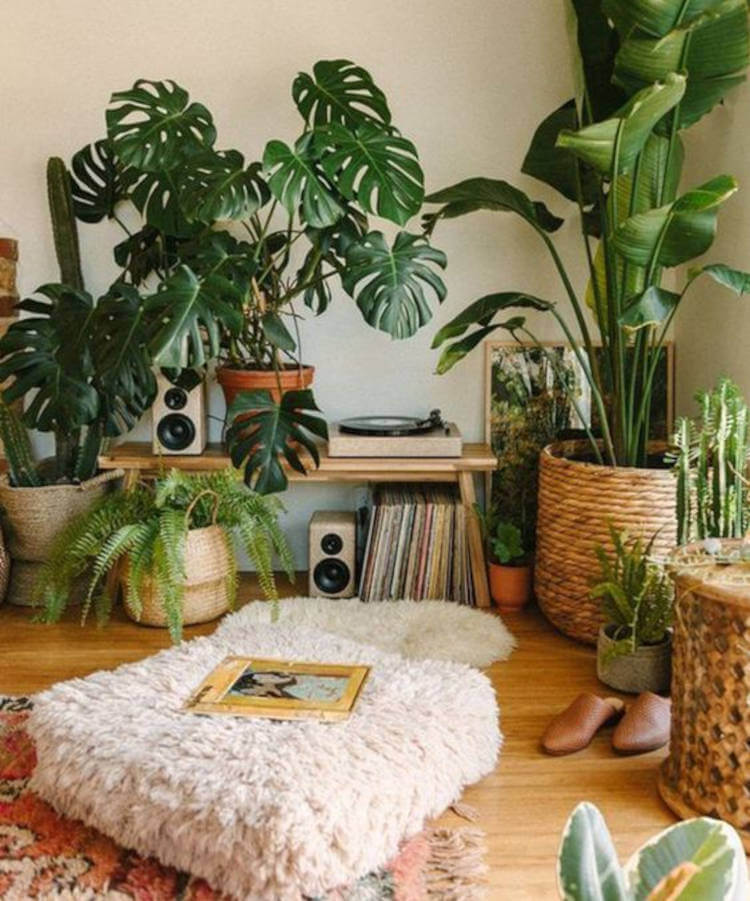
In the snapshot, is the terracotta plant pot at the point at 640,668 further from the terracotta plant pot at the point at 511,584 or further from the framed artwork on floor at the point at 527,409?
the framed artwork on floor at the point at 527,409

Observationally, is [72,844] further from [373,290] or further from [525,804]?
[373,290]

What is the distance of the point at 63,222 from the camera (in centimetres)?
277

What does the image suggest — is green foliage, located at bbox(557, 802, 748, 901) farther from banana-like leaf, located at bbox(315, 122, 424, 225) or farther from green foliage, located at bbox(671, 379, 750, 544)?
banana-like leaf, located at bbox(315, 122, 424, 225)

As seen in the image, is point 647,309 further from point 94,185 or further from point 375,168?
point 94,185

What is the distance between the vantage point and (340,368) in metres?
3.05

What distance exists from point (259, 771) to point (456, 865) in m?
0.36

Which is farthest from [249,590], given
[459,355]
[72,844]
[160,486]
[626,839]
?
[626,839]

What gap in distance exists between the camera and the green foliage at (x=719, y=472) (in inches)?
74.5

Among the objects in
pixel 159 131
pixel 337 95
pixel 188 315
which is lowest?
pixel 188 315

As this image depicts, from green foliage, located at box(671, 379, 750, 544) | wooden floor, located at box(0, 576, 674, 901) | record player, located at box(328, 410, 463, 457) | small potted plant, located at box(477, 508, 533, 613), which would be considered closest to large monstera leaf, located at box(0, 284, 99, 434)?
wooden floor, located at box(0, 576, 674, 901)

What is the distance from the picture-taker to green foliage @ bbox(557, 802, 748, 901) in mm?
480

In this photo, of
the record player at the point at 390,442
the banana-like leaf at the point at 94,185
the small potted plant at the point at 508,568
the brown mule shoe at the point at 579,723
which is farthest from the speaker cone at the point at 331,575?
the banana-like leaf at the point at 94,185

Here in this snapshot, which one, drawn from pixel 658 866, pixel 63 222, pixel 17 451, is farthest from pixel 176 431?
pixel 658 866

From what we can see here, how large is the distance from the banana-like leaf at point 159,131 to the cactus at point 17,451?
87cm
